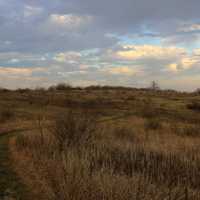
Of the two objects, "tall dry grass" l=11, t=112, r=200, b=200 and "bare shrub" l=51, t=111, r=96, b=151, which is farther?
"bare shrub" l=51, t=111, r=96, b=151

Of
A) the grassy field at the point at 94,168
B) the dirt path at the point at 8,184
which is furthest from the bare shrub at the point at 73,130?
the dirt path at the point at 8,184

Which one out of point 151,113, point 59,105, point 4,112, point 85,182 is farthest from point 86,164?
point 59,105

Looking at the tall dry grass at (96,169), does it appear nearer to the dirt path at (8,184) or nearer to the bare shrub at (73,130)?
the bare shrub at (73,130)

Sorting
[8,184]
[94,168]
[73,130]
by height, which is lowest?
[8,184]

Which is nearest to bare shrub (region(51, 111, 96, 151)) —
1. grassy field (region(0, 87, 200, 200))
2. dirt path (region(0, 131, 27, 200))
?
grassy field (region(0, 87, 200, 200))

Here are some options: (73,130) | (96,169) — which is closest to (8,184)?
(96,169)

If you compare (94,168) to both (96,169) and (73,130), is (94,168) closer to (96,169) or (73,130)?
(96,169)

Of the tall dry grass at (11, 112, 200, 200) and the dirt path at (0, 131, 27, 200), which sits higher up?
the tall dry grass at (11, 112, 200, 200)

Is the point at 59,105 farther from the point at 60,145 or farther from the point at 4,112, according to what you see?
the point at 60,145

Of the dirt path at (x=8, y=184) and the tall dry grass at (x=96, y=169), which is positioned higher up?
the tall dry grass at (x=96, y=169)

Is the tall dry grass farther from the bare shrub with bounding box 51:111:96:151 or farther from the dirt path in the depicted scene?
the dirt path

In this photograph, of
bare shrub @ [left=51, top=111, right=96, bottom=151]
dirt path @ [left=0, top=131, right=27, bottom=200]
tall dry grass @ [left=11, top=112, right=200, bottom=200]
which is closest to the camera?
tall dry grass @ [left=11, top=112, right=200, bottom=200]

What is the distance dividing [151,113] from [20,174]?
70.9ft

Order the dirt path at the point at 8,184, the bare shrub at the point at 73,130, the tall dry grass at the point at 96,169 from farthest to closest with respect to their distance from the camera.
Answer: the bare shrub at the point at 73,130
the dirt path at the point at 8,184
the tall dry grass at the point at 96,169
